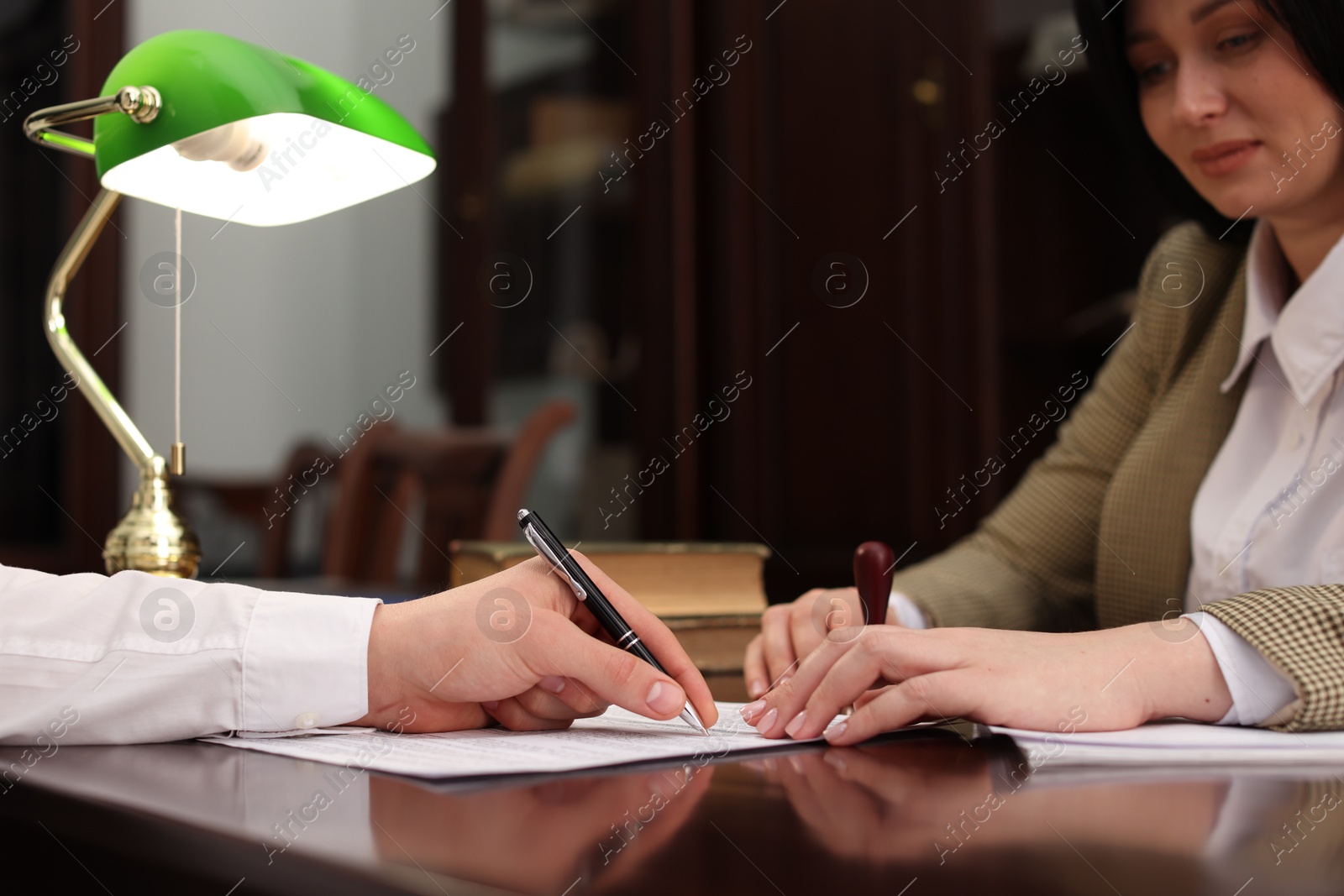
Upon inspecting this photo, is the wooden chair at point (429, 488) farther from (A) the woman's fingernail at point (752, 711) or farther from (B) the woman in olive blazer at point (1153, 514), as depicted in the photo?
(A) the woman's fingernail at point (752, 711)

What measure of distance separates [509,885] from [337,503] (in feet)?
6.41

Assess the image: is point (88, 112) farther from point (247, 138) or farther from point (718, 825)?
point (718, 825)

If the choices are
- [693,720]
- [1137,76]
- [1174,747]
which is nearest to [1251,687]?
[1174,747]

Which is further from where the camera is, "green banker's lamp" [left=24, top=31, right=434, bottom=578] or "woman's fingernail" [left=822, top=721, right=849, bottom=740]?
"green banker's lamp" [left=24, top=31, right=434, bottom=578]

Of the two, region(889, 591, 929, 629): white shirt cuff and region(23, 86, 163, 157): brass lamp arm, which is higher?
region(23, 86, 163, 157): brass lamp arm

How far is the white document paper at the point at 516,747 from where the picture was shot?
585 mm

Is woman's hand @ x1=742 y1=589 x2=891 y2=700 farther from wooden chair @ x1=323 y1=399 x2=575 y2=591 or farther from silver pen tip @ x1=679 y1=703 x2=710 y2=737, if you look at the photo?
wooden chair @ x1=323 y1=399 x2=575 y2=591

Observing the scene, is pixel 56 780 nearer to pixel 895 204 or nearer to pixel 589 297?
pixel 895 204

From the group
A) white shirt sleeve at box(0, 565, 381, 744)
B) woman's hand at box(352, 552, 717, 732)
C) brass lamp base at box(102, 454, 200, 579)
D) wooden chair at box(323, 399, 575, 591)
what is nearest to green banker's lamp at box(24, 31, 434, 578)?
brass lamp base at box(102, 454, 200, 579)

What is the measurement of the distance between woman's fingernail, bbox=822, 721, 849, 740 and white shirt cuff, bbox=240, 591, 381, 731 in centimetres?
26

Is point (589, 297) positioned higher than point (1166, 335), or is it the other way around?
point (1166, 335)

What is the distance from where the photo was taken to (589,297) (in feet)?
12.5

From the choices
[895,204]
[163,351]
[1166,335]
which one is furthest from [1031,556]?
[163,351]

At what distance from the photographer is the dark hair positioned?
101 centimetres
